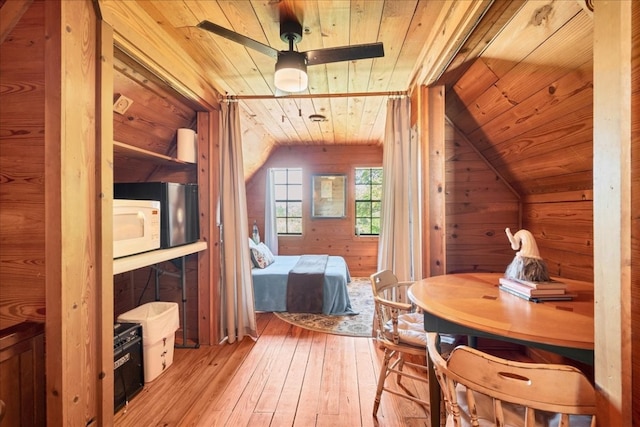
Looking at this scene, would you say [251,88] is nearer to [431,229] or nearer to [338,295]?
[431,229]

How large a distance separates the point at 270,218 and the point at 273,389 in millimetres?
3652

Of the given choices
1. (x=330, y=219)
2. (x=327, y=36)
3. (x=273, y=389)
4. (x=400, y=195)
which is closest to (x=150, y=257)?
(x=273, y=389)

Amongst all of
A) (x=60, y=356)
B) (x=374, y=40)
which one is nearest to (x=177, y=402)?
(x=60, y=356)

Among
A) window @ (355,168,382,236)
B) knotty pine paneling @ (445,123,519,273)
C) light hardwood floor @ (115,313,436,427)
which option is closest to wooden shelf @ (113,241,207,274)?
light hardwood floor @ (115,313,436,427)

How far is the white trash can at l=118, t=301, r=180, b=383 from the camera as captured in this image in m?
2.01

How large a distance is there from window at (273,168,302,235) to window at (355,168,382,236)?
1192 mm

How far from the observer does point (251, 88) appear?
8.38ft

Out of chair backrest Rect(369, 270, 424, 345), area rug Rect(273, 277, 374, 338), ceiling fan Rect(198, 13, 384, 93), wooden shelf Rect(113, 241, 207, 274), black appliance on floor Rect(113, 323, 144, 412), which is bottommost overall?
area rug Rect(273, 277, 374, 338)

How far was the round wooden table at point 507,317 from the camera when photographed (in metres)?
0.95

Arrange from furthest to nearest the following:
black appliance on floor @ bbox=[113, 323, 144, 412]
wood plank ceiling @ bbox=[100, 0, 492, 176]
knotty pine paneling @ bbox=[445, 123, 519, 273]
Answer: knotty pine paneling @ bbox=[445, 123, 519, 273]
black appliance on floor @ bbox=[113, 323, 144, 412]
wood plank ceiling @ bbox=[100, 0, 492, 176]

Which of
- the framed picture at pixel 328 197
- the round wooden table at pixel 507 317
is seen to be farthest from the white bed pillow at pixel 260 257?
the round wooden table at pixel 507 317

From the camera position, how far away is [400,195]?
2377 mm

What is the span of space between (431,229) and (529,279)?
0.78 meters

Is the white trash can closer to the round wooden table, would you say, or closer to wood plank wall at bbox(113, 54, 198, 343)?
wood plank wall at bbox(113, 54, 198, 343)
